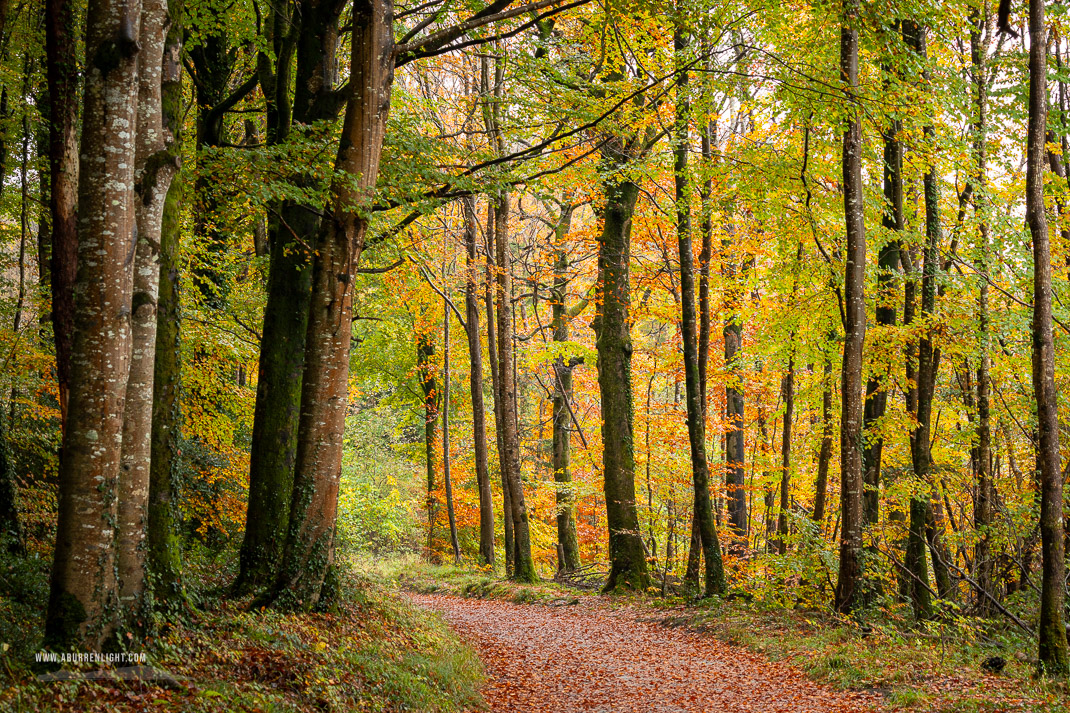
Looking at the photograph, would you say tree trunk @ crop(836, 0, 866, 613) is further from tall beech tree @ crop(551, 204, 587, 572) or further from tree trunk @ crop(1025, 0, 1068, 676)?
tall beech tree @ crop(551, 204, 587, 572)

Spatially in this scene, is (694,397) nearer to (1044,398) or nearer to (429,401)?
(1044,398)

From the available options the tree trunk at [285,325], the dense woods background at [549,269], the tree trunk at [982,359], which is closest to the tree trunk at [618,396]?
the dense woods background at [549,269]

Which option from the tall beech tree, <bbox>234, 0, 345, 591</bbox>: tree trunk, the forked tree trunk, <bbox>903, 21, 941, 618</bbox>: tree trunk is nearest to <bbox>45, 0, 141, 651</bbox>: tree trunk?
A: the forked tree trunk

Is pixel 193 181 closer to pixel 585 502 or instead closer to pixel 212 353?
pixel 212 353

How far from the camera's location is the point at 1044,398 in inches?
294

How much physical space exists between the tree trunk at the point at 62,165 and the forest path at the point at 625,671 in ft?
20.0

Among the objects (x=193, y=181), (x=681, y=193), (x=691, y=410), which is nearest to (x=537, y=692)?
(x=691, y=410)

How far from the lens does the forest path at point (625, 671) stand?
727cm

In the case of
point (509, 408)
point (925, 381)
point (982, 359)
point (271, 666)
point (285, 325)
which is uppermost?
point (285, 325)

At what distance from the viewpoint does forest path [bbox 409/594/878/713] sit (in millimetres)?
7266

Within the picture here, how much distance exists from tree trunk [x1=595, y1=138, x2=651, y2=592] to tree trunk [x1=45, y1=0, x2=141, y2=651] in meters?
10.5

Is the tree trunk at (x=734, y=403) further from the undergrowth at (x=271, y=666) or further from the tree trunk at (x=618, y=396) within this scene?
the undergrowth at (x=271, y=666)

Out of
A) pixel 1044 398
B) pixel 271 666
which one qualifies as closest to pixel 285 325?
pixel 271 666

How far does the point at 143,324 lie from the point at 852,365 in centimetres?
890
